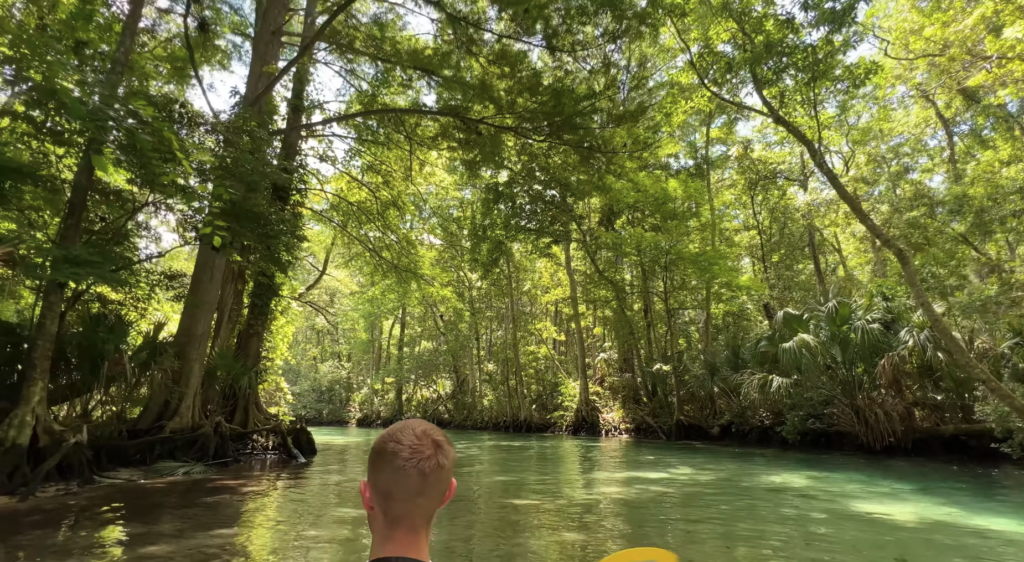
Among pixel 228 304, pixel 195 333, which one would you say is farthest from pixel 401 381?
pixel 195 333

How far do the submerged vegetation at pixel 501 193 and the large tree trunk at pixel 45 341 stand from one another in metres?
0.03

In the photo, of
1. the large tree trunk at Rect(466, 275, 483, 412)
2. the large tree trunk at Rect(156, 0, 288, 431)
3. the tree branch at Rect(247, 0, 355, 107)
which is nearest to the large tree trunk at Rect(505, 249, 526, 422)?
the large tree trunk at Rect(466, 275, 483, 412)

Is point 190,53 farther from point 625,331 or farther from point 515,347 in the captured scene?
point 515,347

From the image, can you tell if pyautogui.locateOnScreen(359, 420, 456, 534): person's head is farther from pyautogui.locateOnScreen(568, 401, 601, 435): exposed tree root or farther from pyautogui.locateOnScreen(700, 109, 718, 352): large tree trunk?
pyautogui.locateOnScreen(568, 401, 601, 435): exposed tree root

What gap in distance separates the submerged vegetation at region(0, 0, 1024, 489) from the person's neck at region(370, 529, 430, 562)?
4.22 metres

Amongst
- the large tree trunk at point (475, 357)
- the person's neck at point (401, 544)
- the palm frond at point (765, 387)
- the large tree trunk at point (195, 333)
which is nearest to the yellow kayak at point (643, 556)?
the person's neck at point (401, 544)

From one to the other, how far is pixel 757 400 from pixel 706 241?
5.58 m

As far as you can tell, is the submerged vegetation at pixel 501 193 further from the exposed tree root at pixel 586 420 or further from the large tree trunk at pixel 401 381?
the large tree trunk at pixel 401 381

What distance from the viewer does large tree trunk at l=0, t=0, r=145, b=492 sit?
19.5ft

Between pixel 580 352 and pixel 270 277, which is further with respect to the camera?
pixel 580 352

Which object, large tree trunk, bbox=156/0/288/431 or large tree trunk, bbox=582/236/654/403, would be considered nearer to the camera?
large tree trunk, bbox=156/0/288/431

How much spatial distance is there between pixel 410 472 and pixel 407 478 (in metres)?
0.02

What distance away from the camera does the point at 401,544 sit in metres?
1.31

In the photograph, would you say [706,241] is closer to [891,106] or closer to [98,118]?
[891,106]
